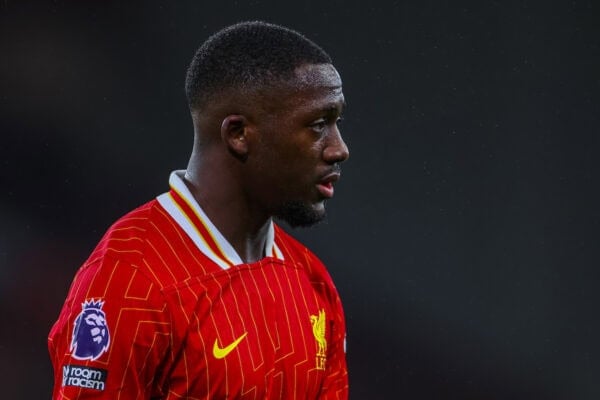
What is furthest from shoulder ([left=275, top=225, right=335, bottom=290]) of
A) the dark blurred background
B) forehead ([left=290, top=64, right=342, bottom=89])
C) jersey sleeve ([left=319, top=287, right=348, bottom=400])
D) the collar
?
the dark blurred background

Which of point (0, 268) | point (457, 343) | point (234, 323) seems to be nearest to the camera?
point (234, 323)

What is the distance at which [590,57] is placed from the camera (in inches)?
69.2

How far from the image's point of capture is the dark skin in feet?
3.27

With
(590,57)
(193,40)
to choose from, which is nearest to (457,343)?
(590,57)

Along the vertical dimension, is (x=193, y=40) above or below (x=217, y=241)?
above

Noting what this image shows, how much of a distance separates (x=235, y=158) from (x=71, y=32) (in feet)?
2.56

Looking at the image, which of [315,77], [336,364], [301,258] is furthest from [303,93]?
[336,364]

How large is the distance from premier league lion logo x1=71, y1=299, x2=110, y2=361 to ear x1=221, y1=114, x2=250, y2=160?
224 millimetres

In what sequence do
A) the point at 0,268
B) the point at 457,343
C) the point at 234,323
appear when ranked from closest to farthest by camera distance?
the point at 234,323 < the point at 0,268 < the point at 457,343

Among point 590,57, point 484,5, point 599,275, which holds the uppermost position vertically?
point 484,5

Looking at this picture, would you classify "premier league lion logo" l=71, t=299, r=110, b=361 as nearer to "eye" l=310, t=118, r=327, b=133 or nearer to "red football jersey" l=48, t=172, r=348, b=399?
"red football jersey" l=48, t=172, r=348, b=399

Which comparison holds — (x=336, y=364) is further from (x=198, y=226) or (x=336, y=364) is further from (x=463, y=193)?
(x=463, y=193)

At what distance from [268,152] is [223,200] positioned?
3.0 inches

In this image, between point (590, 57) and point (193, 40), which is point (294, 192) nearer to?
point (193, 40)
